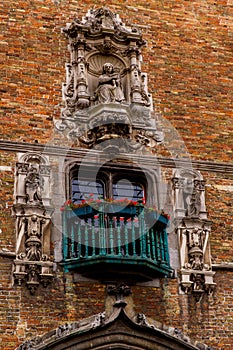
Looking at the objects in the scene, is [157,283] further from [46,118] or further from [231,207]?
[46,118]

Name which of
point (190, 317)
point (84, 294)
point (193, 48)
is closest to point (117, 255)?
point (84, 294)

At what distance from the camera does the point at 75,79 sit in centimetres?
1488

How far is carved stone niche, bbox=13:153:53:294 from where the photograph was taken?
12.7 metres

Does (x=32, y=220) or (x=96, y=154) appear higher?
(x=96, y=154)

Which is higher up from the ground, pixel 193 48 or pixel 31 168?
pixel 193 48

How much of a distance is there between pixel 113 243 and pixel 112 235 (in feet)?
0.45

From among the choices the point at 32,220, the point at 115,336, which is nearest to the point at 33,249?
the point at 32,220

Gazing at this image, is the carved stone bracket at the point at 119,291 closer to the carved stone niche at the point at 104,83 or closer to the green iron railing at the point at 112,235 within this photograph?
the green iron railing at the point at 112,235

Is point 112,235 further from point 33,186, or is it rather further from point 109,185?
point 33,186

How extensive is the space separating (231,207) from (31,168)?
3.74 m

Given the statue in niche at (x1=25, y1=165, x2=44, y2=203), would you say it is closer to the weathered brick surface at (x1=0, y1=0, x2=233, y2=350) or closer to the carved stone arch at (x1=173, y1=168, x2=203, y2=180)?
the weathered brick surface at (x1=0, y1=0, x2=233, y2=350)

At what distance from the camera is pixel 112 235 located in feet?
42.9

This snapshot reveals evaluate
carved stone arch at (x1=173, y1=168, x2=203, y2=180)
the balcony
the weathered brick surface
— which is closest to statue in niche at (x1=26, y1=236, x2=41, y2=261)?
the weathered brick surface

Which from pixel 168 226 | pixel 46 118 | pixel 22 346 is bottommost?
pixel 22 346
